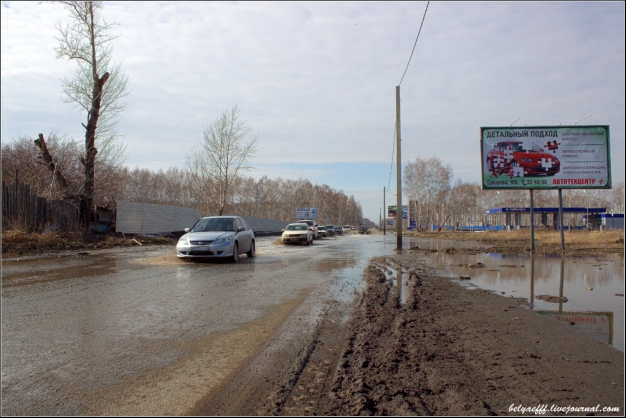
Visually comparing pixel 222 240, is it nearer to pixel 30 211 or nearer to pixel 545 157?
pixel 30 211

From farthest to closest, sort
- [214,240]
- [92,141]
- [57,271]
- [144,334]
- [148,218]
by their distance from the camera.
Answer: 1. [148,218]
2. [92,141]
3. [214,240]
4. [57,271]
5. [144,334]

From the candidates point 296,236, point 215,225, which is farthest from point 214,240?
point 296,236

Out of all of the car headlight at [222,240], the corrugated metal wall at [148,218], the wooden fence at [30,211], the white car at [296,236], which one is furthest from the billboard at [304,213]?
the car headlight at [222,240]

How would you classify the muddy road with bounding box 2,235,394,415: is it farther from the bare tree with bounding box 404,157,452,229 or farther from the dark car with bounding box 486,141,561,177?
the bare tree with bounding box 404,157,452,229

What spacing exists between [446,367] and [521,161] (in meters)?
20.5

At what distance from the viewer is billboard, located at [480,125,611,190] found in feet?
68.9

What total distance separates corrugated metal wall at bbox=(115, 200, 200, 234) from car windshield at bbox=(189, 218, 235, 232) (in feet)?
48.0

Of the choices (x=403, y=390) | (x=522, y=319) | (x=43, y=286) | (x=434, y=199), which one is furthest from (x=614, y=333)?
(x=434, y=199)

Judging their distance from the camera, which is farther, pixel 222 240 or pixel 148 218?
pixel 148 218

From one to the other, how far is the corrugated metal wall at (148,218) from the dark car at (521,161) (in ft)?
74.0

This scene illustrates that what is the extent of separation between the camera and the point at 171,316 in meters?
5.88

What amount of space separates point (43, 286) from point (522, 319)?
345 inches

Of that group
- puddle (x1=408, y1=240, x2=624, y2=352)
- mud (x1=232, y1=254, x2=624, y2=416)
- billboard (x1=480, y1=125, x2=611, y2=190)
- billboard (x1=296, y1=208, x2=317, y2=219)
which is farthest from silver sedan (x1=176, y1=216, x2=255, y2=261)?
billboard (x1=296, y1=208, x2=317, y2=219)

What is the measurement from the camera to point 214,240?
41.6 feet
